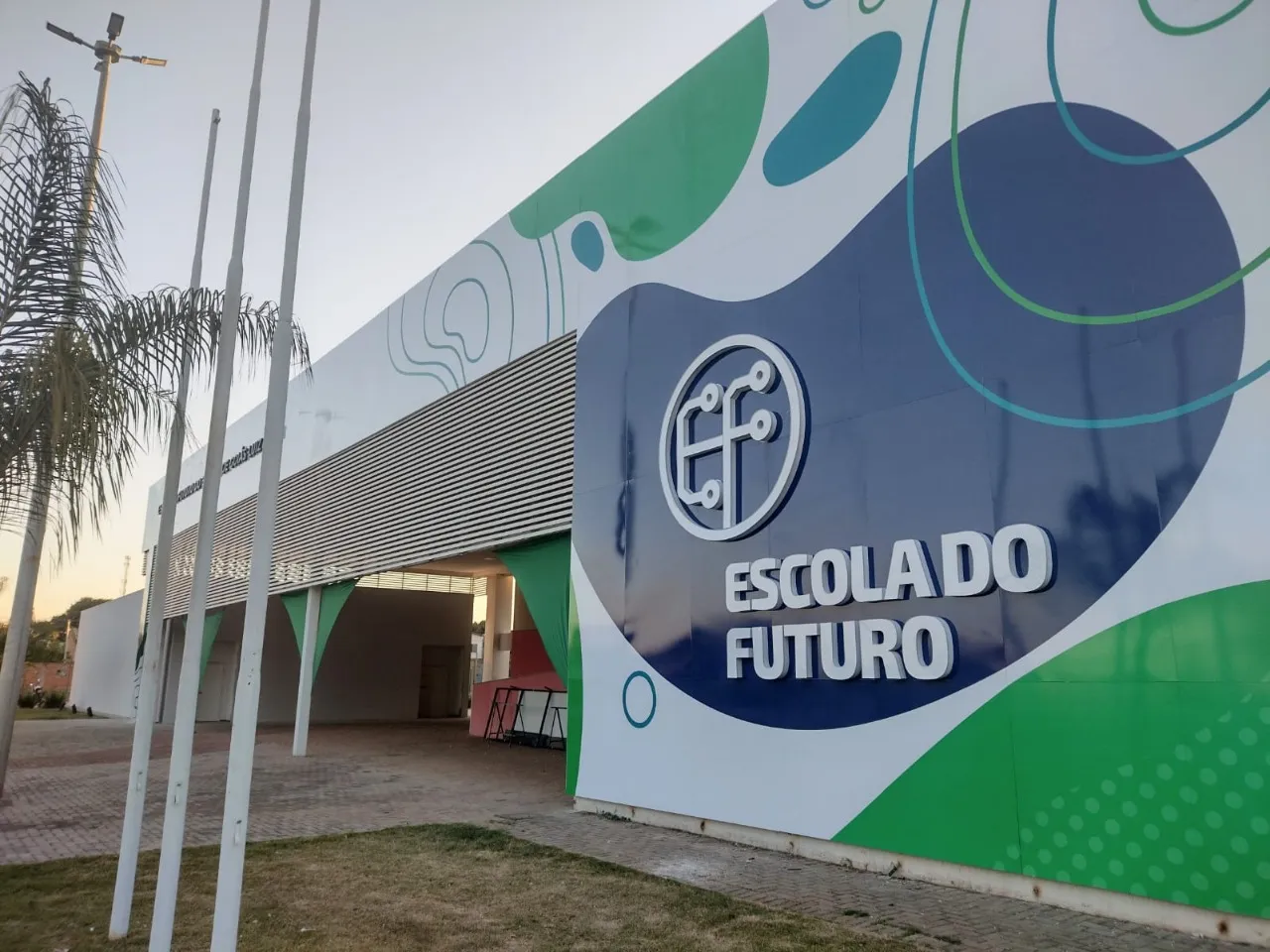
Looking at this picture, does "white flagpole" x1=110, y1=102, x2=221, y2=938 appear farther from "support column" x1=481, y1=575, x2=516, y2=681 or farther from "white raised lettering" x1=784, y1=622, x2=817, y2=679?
"support column" x1=481, y1=575, x2=516, y2=681

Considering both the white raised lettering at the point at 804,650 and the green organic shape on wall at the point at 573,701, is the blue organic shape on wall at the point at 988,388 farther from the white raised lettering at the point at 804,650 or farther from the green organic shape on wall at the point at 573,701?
the green organic shape on wall at the point at 573,701

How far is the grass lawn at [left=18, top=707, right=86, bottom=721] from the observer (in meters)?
28.8

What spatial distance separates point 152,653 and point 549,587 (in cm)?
517

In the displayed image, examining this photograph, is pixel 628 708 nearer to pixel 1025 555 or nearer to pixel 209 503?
pixel 1025 555

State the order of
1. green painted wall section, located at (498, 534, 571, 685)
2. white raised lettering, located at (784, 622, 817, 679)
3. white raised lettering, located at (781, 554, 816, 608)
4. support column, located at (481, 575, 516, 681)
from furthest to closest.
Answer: support column, located at (481, 575, 516, 681) → green painted wall section, located at (498, 534, 571, 685) → white raised lettering, located at (781, 554, 816, 608) → white raised lettering, located at (784, 622, 817, 679)

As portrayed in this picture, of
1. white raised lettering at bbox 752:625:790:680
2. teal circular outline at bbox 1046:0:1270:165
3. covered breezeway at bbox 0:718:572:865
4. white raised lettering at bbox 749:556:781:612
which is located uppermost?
teal circular outline at bbox 1046:0:1270:165

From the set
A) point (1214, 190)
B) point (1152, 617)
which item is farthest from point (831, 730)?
point (1214, 190)

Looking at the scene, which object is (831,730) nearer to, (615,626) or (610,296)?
(615,626)

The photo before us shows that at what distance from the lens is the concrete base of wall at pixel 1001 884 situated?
4.38 metres

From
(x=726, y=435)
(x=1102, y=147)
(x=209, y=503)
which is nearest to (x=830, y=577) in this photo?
(x=726, y=435)

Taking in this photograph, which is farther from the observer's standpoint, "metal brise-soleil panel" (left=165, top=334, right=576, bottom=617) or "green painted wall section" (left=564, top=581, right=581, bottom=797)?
"metal brise-soleil panel" (left=165, top=334, right=576, bottom=617)

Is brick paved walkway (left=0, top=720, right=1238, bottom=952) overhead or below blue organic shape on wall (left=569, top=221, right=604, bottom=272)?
below

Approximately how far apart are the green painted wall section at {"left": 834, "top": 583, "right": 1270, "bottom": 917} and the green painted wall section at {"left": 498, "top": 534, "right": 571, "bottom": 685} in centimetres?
455

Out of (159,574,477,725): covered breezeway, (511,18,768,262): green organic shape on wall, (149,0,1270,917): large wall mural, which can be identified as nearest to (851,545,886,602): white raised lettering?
(149,0,1270,917): large wall mural
